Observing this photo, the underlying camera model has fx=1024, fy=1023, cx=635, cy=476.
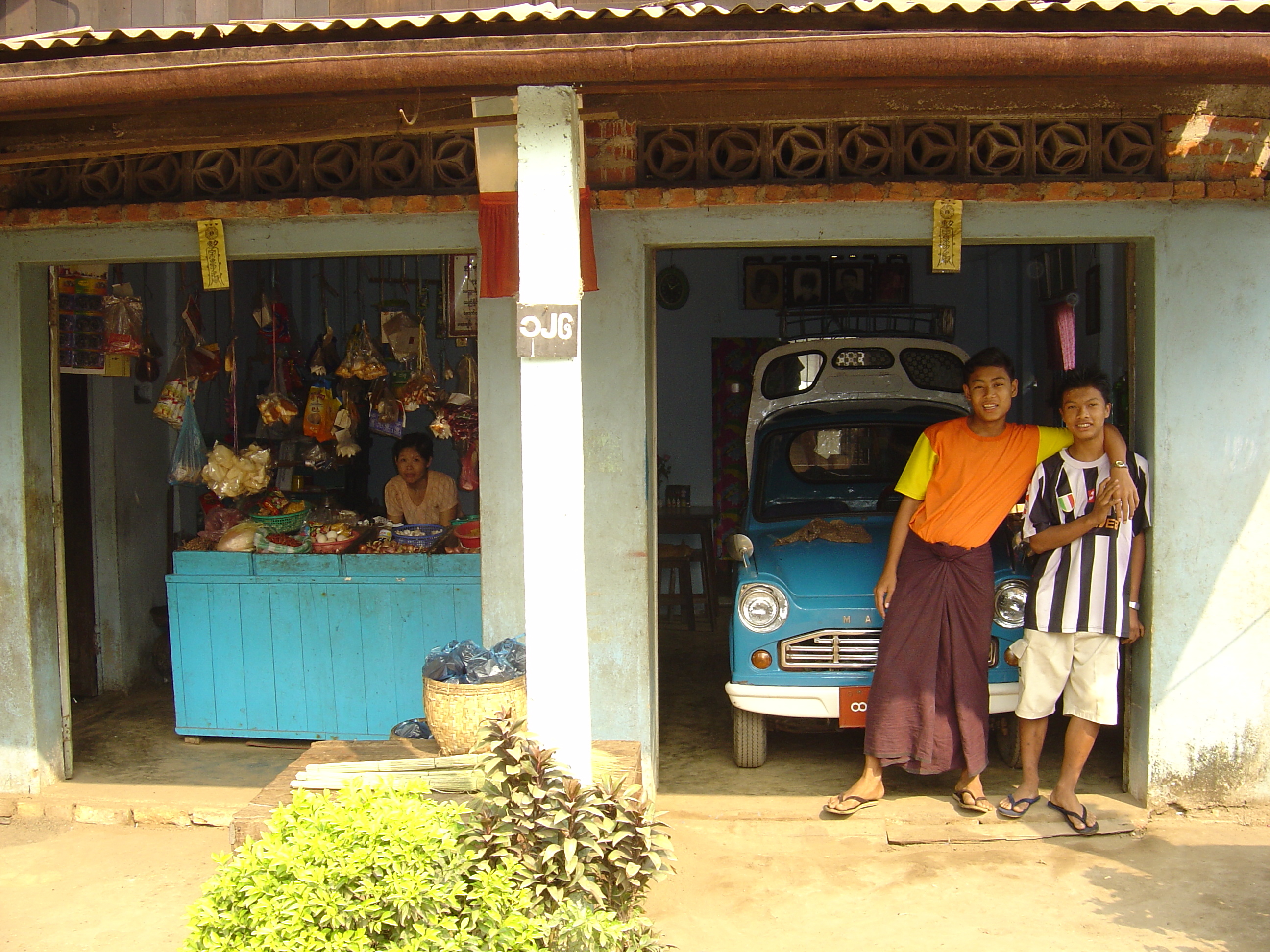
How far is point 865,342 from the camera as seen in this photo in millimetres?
6562

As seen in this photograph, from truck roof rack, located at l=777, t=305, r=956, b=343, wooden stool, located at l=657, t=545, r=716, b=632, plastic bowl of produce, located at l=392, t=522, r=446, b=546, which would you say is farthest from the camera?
wooden stool, located at l=657, t=545, r=716, b=632

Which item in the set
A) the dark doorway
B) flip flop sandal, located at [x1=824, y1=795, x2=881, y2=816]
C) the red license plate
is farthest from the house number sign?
the dark doorway

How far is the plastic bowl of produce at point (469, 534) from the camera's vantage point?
5.75m

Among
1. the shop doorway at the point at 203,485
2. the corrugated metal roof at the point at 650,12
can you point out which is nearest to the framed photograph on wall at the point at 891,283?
the shop doorway at the point at 203,485

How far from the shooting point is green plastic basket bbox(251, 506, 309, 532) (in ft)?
19.4

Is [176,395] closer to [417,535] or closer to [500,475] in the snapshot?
[417,535]

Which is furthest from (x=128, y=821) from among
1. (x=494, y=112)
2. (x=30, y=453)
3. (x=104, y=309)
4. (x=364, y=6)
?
(x=364, y=6)

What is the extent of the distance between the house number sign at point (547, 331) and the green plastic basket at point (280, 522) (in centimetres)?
308

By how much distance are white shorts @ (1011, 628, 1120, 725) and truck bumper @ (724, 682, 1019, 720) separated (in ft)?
0.59

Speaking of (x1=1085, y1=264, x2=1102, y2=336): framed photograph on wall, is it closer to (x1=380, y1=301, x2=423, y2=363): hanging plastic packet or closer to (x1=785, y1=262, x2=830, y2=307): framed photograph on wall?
(x1=785, y1=262, x2=830, y2=307): framed photograph on wall

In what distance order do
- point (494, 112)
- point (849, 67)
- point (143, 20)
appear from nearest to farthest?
point (849, 67), point (494, 112), point (143, 20)

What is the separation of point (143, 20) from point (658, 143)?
3659 mm

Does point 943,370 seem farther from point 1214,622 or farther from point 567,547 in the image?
point 567,547

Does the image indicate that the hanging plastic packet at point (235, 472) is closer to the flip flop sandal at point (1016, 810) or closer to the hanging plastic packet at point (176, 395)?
the hanging plastic packet at point (176, 395)
